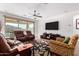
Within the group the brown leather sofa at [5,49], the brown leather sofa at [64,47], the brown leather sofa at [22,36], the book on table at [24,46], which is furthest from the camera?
the brown leather sofa at [64,47]

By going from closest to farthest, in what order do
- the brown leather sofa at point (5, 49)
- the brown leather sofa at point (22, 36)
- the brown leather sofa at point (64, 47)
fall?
the brown leather sofa at point (5, 49) → the brown leather sofa at point (22, 36) → the brown leather sofa at point (64, 47)

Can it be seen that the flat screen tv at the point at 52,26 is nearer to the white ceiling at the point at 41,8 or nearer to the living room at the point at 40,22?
the living room at the point at 40,22

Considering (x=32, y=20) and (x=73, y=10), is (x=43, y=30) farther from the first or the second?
(x=73, y=10)

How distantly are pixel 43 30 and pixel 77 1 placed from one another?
1.08 m

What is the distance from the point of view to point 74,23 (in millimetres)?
2934

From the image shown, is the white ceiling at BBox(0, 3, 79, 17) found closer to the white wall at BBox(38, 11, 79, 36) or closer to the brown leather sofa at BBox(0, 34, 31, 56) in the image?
the white wall at BBox(38, 11, 79, 36)

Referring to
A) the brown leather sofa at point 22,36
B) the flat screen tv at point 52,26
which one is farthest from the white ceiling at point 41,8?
the brown leather sofa at point 22,36

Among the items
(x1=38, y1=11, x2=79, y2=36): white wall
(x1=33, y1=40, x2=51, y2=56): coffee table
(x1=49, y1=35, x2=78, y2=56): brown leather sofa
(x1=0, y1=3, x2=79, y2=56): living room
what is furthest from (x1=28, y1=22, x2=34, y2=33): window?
(x1=49, y1=35, x2=78, y2=56): brown leather sofa

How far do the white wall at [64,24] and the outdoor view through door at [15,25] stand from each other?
25cm

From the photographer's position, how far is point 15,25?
9.67 feet

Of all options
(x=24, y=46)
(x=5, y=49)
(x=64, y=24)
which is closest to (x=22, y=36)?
(x=24, y=46)

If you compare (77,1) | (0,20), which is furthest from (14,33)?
(77,1)

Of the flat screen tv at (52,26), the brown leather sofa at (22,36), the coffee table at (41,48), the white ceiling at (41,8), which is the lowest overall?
the coffee table at (41,48)

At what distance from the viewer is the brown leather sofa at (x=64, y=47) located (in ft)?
9.86
